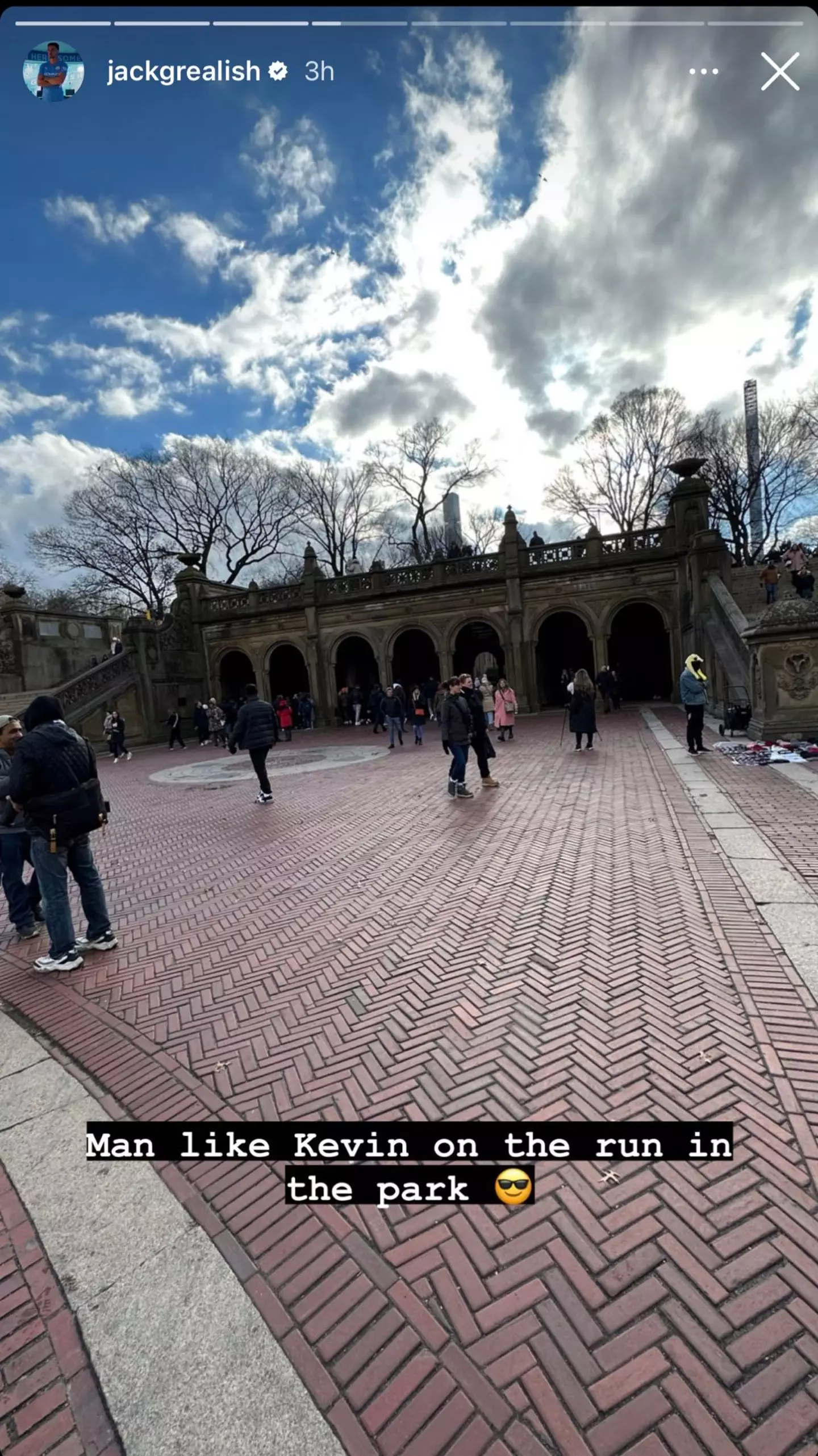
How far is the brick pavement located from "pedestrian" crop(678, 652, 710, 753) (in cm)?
1003

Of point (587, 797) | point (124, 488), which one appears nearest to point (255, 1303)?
point (587, 797)

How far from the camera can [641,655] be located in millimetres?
27703

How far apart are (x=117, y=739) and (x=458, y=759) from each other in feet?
51.6

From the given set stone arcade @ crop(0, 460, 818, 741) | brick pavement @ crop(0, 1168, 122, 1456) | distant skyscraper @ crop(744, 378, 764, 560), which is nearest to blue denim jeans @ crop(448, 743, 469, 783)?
brick pavement @ crop(0, 1168, 122, 1456)

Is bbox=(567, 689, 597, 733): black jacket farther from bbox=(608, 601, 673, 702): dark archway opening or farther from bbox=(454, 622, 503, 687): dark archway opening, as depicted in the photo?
bbox=(608, 601, 673, 702): dark archway opening

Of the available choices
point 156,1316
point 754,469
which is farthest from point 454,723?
point 754,469

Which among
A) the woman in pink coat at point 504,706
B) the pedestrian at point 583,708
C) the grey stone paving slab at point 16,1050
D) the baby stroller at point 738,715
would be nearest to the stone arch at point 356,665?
the woman in pink coat at point 504,706

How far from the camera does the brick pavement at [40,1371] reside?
1574 mm

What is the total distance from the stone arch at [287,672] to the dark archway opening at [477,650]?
301 inches

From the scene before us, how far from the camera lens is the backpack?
4.27 metres

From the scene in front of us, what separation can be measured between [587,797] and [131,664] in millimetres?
21562

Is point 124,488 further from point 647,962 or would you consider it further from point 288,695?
point 647,962

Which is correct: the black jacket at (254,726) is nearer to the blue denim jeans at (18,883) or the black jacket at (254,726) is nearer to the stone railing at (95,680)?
the blue denim jeans at (18,883)

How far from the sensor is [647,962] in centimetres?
375
